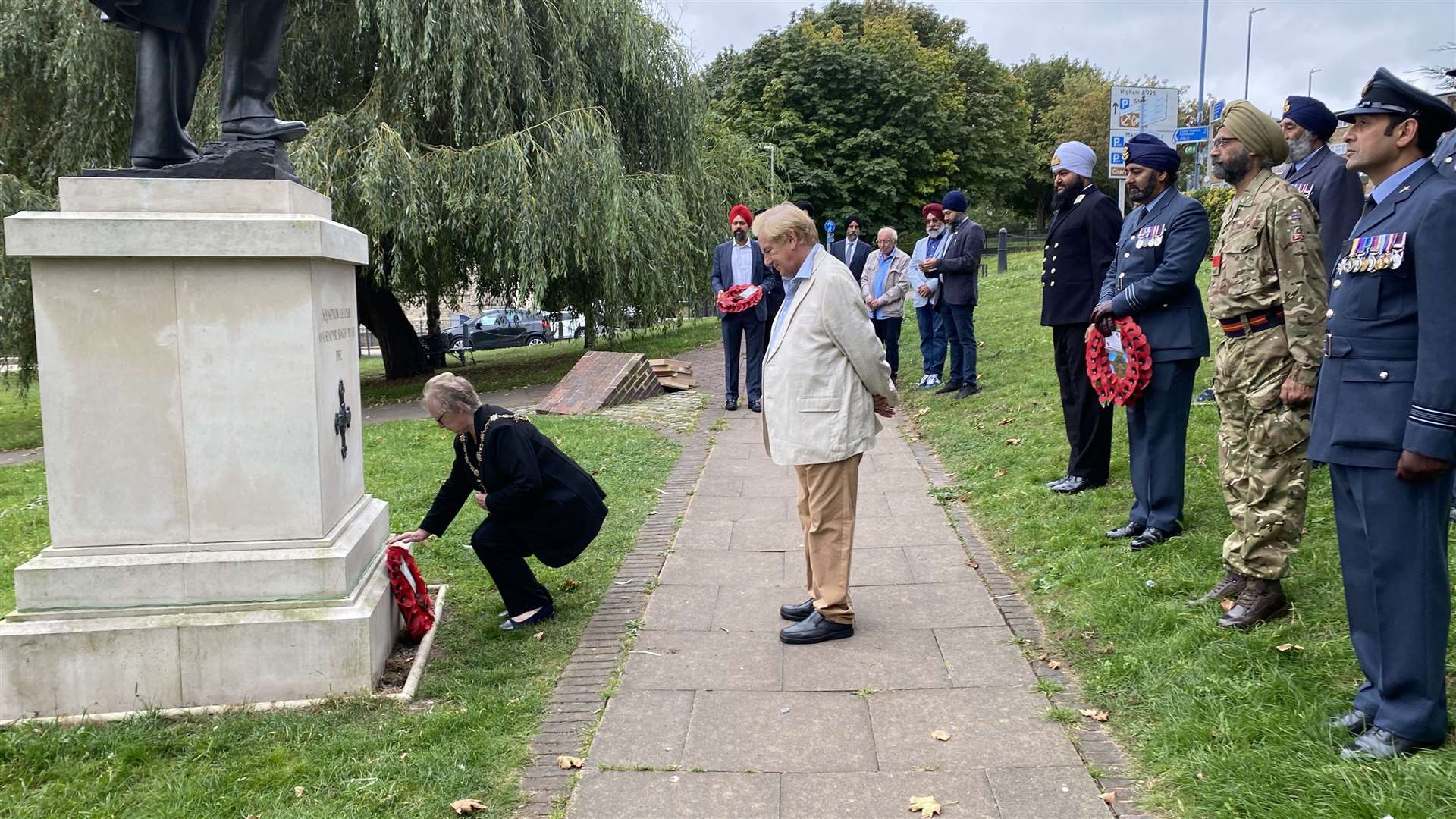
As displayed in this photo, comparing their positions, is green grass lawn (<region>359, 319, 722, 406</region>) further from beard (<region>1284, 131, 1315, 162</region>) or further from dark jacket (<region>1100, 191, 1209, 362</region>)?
beard (<region>1284, 131, 1315, 162</region>)

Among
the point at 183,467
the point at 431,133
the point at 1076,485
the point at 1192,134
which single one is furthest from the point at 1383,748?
the point at 431,133

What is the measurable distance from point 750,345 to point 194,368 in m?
7.14

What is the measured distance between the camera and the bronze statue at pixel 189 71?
4480mm

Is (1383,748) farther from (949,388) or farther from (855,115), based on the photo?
(855,115)

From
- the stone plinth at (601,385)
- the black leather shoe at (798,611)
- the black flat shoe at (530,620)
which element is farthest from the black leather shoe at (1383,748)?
the stone plinth at (601,385)

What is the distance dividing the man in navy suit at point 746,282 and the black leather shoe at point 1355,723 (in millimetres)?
7609

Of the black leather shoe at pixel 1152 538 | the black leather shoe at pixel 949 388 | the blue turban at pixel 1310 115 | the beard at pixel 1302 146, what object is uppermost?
the blue turban at pixel 1310 115

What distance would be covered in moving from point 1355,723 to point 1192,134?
1177 cm

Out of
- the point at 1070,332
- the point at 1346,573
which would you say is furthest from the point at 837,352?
the point at 1070,332

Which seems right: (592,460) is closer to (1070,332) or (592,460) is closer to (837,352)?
(1070,332)

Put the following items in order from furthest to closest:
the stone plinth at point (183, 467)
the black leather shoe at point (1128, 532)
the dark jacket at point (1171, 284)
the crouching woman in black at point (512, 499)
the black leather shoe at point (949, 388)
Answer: the black leather shoe at point (949, 388)
the black leather shoe at point (1128, 532)
the dark jacket at point (1171, 284)
the crouching woman in black at point (512, 499)
the stone plinth at point (183, 467)

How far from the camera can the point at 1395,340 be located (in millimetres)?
3160

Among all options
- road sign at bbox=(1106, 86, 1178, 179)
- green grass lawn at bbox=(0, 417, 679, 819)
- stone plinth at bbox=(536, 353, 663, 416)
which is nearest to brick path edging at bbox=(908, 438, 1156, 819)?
green grass lawn at bbox=(0, 417, 679, 819)

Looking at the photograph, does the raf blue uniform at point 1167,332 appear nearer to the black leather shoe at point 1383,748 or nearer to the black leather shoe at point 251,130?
the black leather shoe at point 1383,748
